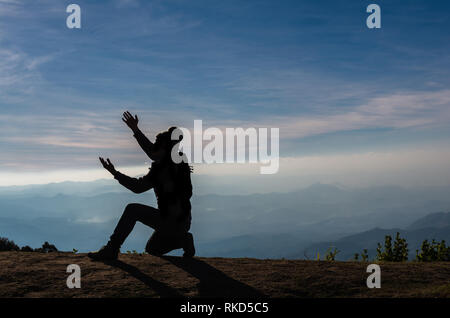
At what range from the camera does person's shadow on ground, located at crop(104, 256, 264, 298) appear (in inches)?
256

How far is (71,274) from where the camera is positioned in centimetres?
747

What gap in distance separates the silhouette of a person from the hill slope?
44cm

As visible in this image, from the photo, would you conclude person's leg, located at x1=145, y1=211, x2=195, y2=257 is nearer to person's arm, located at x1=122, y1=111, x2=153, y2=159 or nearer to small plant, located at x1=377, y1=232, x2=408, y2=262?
person's arm, located at x1=122, y1=111, x2=153, y2=159

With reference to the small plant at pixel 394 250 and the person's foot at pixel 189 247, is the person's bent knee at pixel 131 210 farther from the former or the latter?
the small plant at pixel 394 250

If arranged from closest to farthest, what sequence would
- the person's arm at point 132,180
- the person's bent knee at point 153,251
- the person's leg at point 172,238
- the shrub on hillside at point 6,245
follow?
1. the person's arm at point 132,180
2. the person's leg at point 172,238
3. the person's bent knee at point 153,251
4. the shrub on hillside at point 6,245

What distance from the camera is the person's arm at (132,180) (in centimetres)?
780

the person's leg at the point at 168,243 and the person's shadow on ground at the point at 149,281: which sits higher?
the person's leg at the point at 168,243

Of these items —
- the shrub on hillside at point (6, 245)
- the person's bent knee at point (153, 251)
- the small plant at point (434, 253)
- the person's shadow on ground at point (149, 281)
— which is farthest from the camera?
the shrub on hillside at point (6, 245)

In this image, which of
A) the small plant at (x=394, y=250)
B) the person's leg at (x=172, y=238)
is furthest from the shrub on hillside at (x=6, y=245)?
the small plant at (x=394, y=250)

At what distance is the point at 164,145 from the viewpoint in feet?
26.3

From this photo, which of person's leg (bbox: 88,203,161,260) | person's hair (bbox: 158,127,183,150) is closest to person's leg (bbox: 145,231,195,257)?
person's leg (bbox: 88,203,161,260)

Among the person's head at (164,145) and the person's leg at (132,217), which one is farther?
the person's leg at (132,217)
